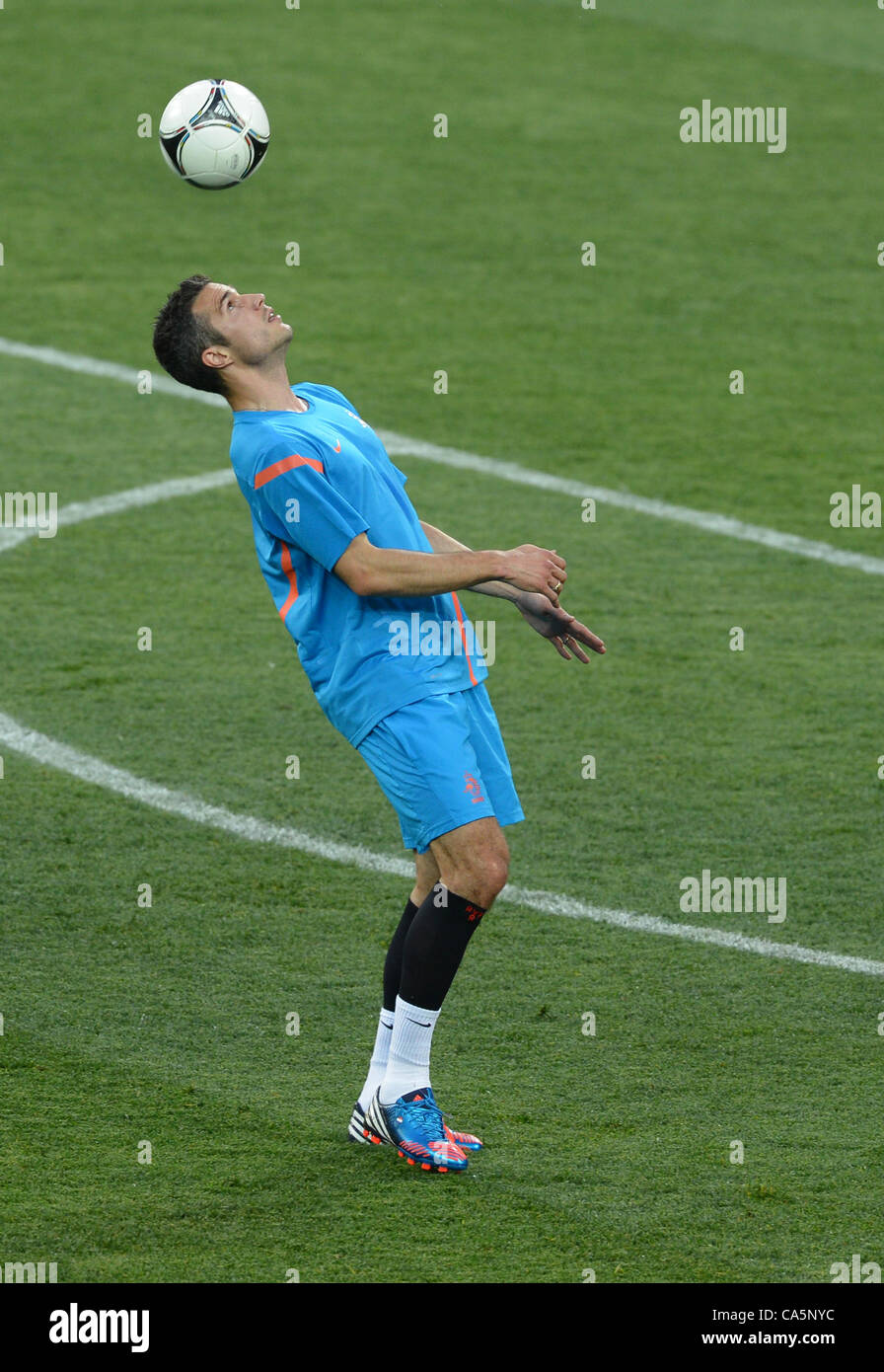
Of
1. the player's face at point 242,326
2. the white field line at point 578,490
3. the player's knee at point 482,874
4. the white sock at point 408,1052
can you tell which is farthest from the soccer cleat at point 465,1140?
the white field line at point 578,490

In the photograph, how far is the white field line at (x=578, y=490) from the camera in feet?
30.9

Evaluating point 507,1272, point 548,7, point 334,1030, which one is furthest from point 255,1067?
point 548,7

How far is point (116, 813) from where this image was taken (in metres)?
6.93

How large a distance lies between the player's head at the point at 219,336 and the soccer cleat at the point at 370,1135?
1.84m

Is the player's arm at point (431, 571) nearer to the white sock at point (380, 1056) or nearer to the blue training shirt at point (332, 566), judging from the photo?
the blue training shirt at point (332, 566)

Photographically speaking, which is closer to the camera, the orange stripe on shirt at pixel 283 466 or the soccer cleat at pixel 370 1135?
the orange stripe on shirt at pixel 283 466

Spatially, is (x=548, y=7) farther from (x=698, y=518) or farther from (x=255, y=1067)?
(x=255, y=1067)

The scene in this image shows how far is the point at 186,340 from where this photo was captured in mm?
4812

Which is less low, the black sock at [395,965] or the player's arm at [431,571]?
the player's arm at [431,571]

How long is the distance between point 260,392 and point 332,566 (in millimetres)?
495

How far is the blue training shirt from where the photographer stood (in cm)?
464

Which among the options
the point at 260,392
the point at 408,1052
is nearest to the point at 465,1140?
the point at 408,1052

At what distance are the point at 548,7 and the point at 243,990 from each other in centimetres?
1641

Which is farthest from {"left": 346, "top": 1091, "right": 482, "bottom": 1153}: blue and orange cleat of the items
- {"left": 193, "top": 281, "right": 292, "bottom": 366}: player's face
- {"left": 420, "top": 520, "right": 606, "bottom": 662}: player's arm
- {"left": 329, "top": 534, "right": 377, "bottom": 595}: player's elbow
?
{"left": 193, "top": 281, "right": 292, "bottom": 366}: player's face
